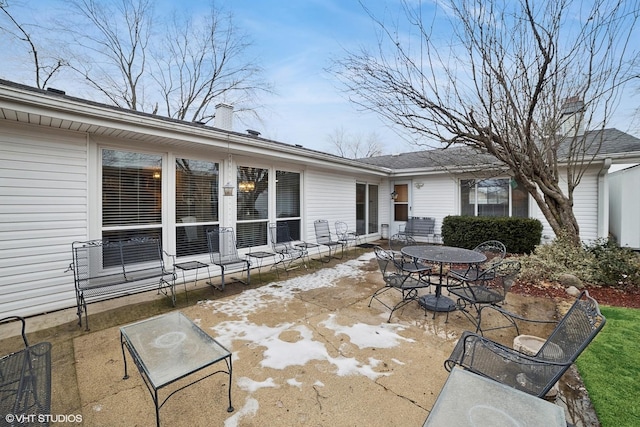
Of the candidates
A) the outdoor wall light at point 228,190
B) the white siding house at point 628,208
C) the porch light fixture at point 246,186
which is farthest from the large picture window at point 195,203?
the white siding house at point 628,208

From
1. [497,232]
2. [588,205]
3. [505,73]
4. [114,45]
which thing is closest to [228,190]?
[505,73]

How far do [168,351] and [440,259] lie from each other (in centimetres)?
316

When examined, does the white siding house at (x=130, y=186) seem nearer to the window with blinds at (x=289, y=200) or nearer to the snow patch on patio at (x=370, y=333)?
the window with blinds at (x=289, y=200)

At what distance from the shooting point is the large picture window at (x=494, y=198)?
27.1 ft

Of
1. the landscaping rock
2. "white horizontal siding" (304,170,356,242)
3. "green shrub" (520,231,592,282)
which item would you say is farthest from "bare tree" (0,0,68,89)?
the landscaping rock

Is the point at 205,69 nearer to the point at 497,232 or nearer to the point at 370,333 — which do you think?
the point at 497,232

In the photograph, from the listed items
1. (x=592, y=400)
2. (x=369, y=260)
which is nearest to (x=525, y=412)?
(x=592, y=400)

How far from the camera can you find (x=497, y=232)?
7.36 metres

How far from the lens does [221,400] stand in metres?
2.13

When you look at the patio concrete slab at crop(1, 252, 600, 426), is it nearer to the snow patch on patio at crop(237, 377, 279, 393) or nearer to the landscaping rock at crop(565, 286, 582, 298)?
the snow patch on patio at crop(237, 377, 279, 393)

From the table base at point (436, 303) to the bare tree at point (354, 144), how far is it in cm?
2281

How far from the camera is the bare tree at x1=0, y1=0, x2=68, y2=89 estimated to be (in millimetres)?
9113

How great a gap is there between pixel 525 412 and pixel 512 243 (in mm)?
7190

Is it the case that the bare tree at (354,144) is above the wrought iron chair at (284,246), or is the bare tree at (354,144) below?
above
